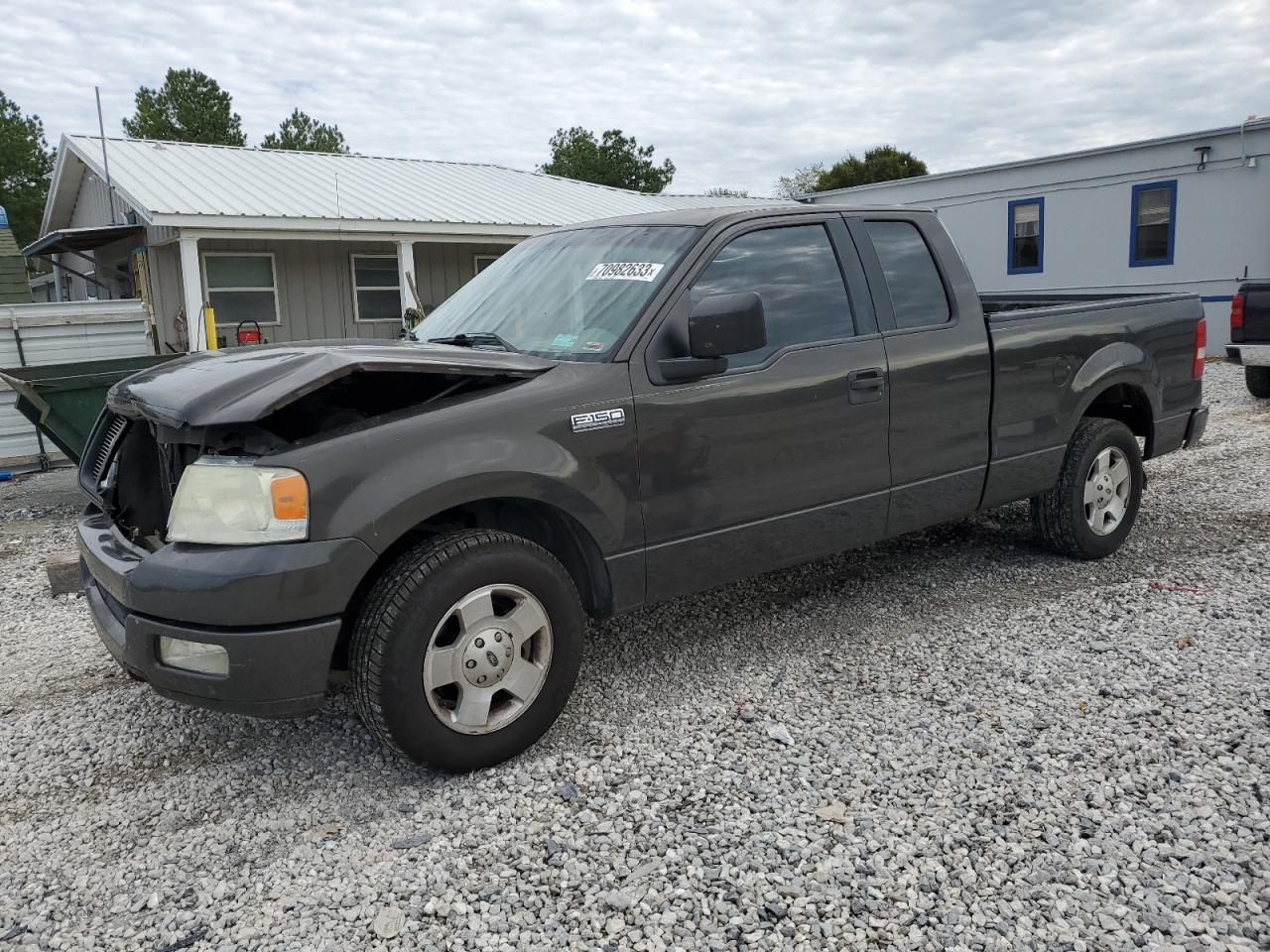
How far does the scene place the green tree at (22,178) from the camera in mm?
40688

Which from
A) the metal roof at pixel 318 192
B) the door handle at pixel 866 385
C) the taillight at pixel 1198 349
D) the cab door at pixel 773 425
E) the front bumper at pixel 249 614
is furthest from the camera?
the metal roof at pixel 318 192

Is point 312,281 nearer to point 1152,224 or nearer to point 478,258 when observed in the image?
point 478,258

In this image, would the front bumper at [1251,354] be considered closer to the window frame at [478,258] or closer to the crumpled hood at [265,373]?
the crumpled hood at [265,373]

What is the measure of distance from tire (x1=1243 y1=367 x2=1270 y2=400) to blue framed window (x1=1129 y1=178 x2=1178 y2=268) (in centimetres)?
700

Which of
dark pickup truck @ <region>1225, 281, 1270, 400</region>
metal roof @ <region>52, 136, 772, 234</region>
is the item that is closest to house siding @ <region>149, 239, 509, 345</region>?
metal roof @ <region>52, 136, 772, 234</region>

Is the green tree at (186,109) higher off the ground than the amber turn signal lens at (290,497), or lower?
higher

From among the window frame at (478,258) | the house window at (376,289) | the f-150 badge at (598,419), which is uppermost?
the window frame at (478,258)

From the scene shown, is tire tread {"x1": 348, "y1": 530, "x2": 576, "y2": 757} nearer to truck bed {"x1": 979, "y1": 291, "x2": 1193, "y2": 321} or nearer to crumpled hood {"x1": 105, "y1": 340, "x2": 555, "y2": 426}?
crumpled hood {"x1": 105, "y1": 340, "x2": 555, "y2": 426}

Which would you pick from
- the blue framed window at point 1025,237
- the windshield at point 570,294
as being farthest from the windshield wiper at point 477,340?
the blue framed window at point 1025,237

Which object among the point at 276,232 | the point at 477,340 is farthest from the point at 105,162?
the point at 477,340

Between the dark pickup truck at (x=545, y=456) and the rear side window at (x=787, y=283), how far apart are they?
0.01 metres

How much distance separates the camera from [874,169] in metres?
47.8

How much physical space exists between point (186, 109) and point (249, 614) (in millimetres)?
50316

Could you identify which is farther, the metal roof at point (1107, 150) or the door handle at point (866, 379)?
the metal roof at point (1107, 150)
